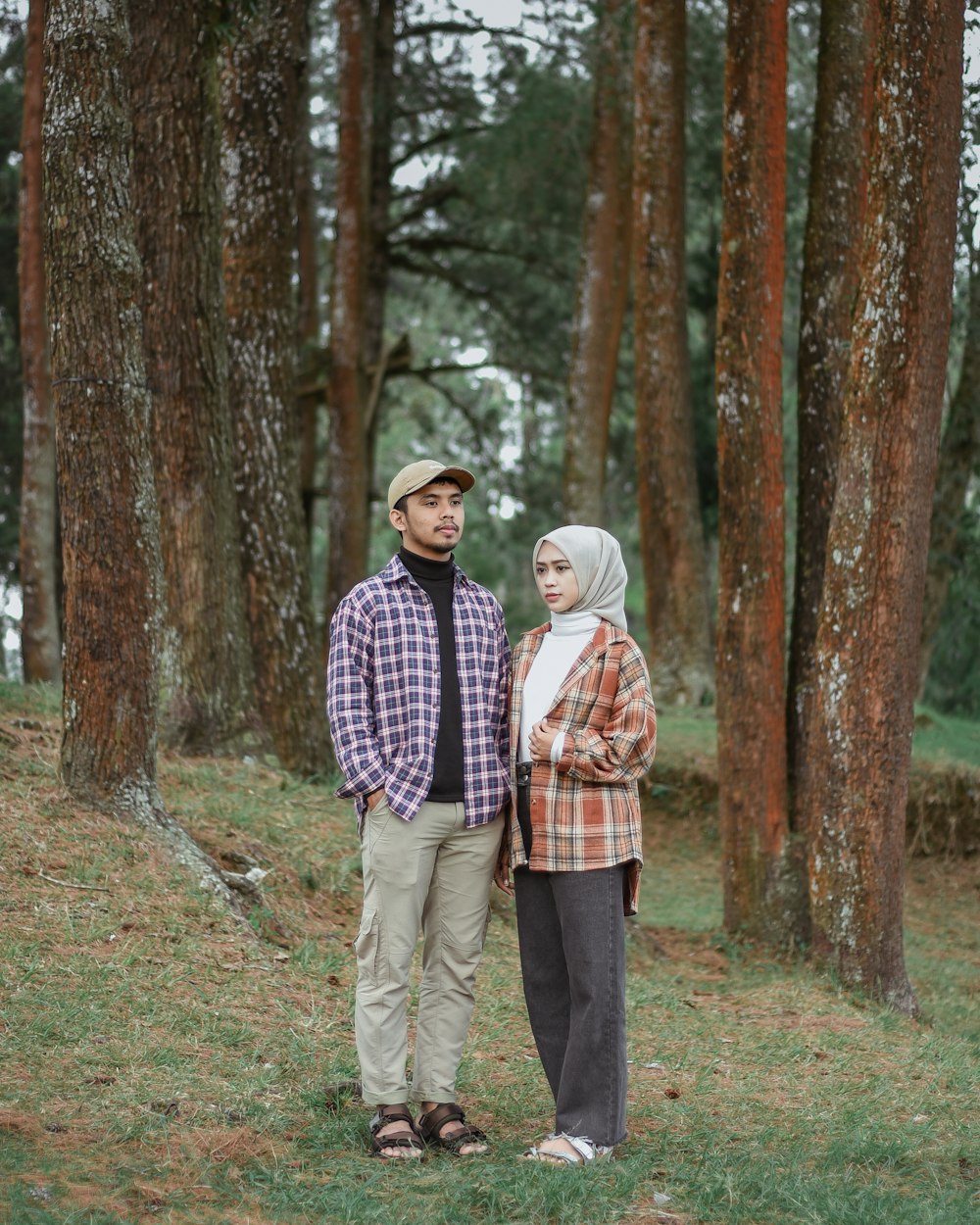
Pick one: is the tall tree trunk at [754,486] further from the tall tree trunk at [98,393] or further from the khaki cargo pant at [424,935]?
the khaki cargo pant at [424,935]

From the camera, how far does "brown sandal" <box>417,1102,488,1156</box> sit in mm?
4316

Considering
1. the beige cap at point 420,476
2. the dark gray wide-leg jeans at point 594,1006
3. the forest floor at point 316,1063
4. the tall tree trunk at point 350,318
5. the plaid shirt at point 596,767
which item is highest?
the tall tree trunk at point 350,318

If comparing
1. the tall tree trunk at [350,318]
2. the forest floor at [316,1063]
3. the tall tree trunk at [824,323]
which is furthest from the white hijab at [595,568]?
the tall tree trunk at [350,318]

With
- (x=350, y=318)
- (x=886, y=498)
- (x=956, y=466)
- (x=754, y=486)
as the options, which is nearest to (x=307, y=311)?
(x=350, y=318)

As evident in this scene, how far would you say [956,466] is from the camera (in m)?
14.2

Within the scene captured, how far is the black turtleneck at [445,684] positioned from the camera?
14.1 ft

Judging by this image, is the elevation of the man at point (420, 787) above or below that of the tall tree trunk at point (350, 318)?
below

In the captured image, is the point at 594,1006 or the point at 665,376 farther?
the point at 665,376

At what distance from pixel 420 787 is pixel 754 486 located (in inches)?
179

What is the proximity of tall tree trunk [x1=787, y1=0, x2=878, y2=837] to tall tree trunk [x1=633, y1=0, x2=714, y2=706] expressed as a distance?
4.49 metres

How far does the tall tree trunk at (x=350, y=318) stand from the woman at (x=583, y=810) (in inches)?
435

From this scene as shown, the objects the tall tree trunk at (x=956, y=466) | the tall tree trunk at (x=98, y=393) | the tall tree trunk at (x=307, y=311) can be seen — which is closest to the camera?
the tall tree trunk at (x=98, y=393)

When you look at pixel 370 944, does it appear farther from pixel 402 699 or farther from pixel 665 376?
pixel 665 376

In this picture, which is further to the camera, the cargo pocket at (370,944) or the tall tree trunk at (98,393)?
the tall tree trunk at (98,393)
